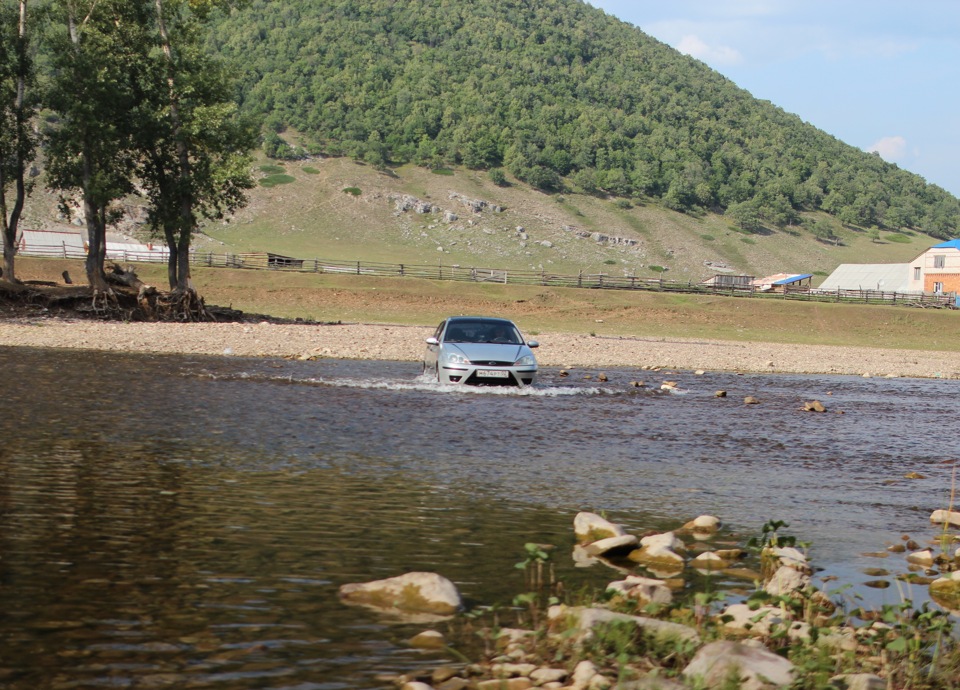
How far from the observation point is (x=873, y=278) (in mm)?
115750

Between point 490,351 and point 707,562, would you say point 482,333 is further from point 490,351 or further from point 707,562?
point 707,562

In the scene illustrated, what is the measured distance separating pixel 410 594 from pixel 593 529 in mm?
2386

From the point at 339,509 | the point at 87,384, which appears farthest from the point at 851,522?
the point at 87,384

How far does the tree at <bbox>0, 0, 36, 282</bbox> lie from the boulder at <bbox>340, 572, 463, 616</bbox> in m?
39.4

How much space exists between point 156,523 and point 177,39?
39176 millimetres

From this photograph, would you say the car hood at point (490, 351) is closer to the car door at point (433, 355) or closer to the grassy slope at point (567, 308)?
the car door at point (433, 355)

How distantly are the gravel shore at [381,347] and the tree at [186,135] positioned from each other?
20.7 feet

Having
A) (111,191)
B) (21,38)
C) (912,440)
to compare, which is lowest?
(912,440)

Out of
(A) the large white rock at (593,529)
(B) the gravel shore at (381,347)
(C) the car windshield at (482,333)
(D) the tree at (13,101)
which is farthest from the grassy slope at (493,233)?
(A) the large white rock at (593,529)

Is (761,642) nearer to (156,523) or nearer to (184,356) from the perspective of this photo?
(156,523)

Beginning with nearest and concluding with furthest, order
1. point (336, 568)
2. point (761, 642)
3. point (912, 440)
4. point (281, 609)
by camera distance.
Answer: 1. point (761, 642)
2. point (281, 609)
3. point (336, 568)
4. point (912, 440)

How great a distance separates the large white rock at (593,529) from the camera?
8289mm

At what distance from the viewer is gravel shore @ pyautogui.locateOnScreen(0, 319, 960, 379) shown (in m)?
31.2

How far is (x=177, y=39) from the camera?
43.2 m
